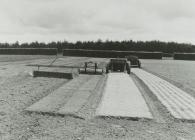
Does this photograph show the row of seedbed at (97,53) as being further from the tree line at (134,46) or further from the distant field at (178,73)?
the distant field at (178,73)

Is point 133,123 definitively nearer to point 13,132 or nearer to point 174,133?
point 174,133

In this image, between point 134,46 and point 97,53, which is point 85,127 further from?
point 134,46

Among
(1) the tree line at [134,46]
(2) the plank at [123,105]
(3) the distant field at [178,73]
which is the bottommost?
(3) the distant field at [178,73]

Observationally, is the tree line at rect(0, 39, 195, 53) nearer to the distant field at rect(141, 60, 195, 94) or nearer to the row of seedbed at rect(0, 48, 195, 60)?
the row of seedbed at rect(0, 48, 195, 60)

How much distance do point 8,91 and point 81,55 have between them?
5673 cm

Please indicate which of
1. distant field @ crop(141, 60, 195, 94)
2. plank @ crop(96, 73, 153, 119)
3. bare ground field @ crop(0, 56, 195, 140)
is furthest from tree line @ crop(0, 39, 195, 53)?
bare ground field @ crop(0, 56, 195, 140)

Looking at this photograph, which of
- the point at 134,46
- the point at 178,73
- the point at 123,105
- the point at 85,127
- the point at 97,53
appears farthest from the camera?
the point at 134,46

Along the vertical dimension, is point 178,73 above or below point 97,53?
below

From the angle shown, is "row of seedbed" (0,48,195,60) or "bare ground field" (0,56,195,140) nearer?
"bare ground field" (0,56,195,140)

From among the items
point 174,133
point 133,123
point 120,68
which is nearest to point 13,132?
point 133,123

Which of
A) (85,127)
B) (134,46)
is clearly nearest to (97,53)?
(134,46)

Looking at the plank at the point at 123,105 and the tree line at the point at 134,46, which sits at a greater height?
the tree line at the point at 134,46

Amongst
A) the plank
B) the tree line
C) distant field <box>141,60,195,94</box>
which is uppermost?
the tree line

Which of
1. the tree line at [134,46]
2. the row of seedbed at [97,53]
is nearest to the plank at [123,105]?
the row of seedbed at [97,53]
